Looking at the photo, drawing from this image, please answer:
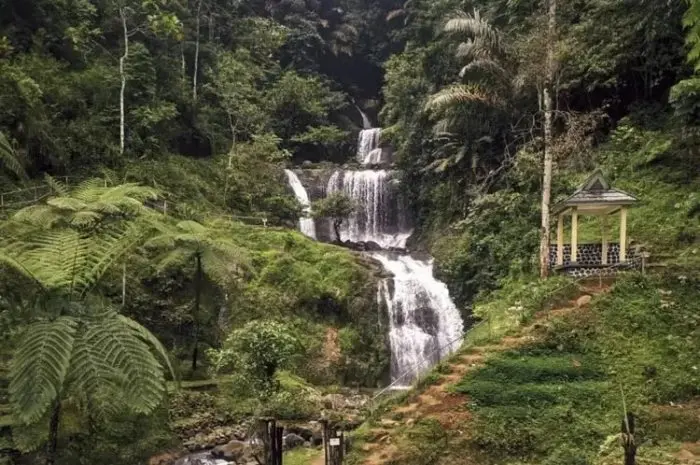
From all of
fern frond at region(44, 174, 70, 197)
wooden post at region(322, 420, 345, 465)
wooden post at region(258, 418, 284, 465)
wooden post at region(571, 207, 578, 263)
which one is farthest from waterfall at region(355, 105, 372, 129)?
wooden post at region(258, 418, 284, 465)

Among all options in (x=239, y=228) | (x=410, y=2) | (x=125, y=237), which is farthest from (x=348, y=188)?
(x=125, y=237)

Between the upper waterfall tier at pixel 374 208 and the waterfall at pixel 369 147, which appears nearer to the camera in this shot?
the upper waterfall tier at pixel 374 208

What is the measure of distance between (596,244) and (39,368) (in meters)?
13.0

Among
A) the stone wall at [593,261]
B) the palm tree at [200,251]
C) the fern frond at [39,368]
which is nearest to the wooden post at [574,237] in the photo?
the stone wall at [593,261]

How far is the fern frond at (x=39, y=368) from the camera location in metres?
4.69

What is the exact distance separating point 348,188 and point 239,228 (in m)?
9.94

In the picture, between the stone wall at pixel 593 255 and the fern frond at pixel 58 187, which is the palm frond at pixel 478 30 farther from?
the fern frond at pixel 58 187

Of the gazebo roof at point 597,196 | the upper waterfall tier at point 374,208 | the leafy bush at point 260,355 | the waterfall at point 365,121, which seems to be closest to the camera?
the leafy bush at point 260,355

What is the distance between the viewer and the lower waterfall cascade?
17547mm

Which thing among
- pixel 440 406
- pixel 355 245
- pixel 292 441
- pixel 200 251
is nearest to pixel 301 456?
pixel 292 441

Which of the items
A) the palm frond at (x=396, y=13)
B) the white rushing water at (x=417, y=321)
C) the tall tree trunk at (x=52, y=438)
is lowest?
the white rushing water at (x=417, y=321)

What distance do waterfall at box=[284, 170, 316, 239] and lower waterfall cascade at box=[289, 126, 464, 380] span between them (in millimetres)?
111

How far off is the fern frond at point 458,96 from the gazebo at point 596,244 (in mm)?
6834

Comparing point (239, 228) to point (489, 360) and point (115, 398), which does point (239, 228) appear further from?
point (115, 398)
